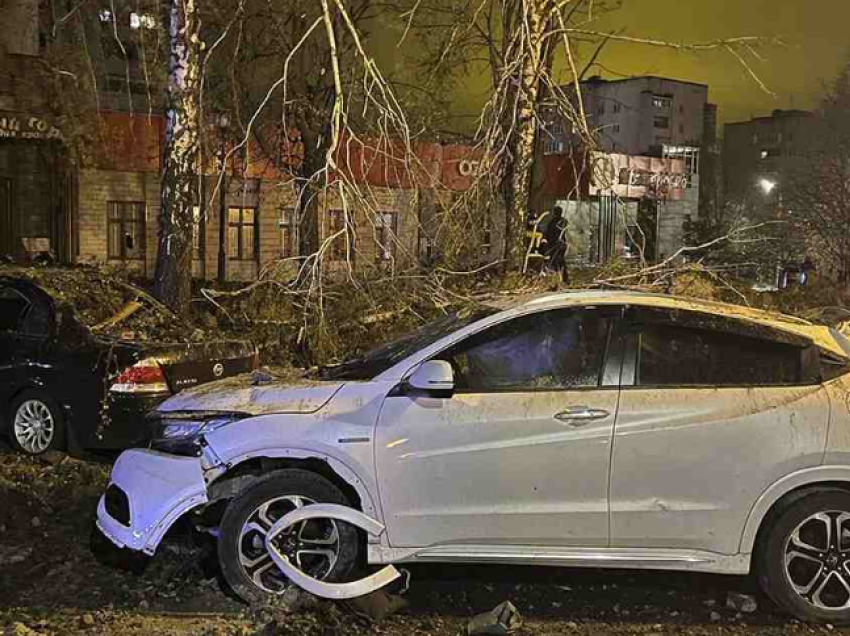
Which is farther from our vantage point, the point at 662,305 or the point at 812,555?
the point at 662,305

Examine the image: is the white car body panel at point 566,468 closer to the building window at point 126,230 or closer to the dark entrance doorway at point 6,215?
the dark entrance doorway at point 6,215

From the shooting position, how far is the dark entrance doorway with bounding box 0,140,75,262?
2100cm

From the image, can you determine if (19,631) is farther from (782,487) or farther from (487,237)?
(487,237)

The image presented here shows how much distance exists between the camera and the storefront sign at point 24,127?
1845cm

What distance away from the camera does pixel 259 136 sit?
19.6 m

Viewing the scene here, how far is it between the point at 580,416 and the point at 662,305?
799mm

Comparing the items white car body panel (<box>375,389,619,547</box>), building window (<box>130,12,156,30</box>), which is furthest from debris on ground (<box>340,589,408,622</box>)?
building window (<box>130,12,156,30</box>)

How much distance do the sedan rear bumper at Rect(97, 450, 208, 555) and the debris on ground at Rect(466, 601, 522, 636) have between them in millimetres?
1492

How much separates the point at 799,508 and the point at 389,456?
207cm

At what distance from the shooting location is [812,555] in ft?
15.1

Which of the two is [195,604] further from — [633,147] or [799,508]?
[633,147]

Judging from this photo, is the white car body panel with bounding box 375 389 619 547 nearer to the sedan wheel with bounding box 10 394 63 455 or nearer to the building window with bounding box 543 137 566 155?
the sedan wheel with bounding box 10 394 63 455

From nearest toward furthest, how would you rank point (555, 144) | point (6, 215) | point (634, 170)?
point (555, 144) < point (6, 215) < point (634, 170)

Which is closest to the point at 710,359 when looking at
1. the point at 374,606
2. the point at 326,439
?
the point at 326,439
